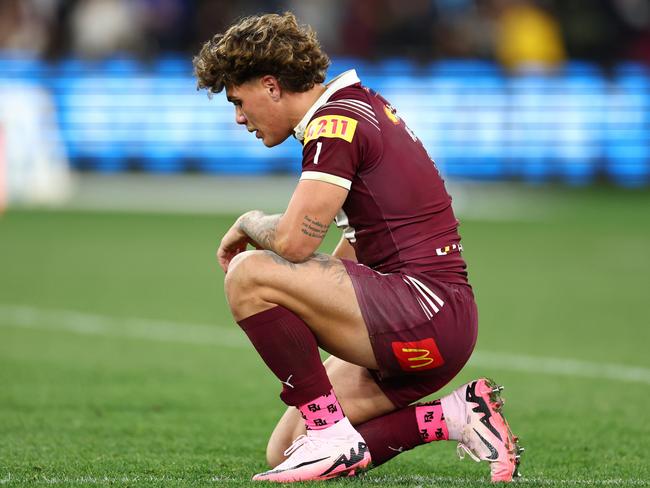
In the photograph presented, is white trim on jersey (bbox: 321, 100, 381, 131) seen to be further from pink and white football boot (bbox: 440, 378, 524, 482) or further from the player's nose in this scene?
pink and white football boot (bbox: 440, 378, 524, 482)

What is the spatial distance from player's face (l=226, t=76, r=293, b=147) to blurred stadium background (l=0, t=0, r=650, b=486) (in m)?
1.30

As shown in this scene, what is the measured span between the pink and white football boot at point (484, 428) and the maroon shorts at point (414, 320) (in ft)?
0.41

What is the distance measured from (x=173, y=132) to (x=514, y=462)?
12831mm

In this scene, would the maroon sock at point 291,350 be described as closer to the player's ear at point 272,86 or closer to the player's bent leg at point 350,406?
the player's bent leg at point 350,406

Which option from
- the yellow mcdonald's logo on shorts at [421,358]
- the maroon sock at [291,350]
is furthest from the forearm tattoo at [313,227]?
the yellow mcdonald's logo on shorts at [421,358]

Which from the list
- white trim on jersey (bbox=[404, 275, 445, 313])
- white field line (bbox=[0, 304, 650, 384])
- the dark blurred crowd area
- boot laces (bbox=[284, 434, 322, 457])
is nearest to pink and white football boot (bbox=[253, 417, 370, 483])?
boot laces (bbox=[284, 434, 322, 457])

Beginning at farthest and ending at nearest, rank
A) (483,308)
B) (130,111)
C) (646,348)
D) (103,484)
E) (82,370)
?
1. (130,111)
2. (483,308)
3. (646,348)
4. (82,370)
5. (103,484)

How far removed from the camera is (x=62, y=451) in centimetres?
541

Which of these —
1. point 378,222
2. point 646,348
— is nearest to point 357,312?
point 378,222

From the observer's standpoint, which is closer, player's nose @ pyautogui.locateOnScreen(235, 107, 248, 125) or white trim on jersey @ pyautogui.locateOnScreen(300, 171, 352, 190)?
white trim on jersey @ pyautogui.locateOnScreen(300, 171, 352, 190)

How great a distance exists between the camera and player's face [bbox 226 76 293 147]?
498 cm

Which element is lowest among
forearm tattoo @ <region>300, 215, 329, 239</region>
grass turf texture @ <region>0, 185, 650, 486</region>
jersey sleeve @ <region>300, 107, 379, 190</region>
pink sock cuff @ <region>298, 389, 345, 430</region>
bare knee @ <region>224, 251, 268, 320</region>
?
grass turf texture @ <region>0, 185, 650, 486</region>

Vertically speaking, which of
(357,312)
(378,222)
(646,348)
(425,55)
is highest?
(425,55)

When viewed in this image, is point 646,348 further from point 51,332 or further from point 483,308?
point 51,332
